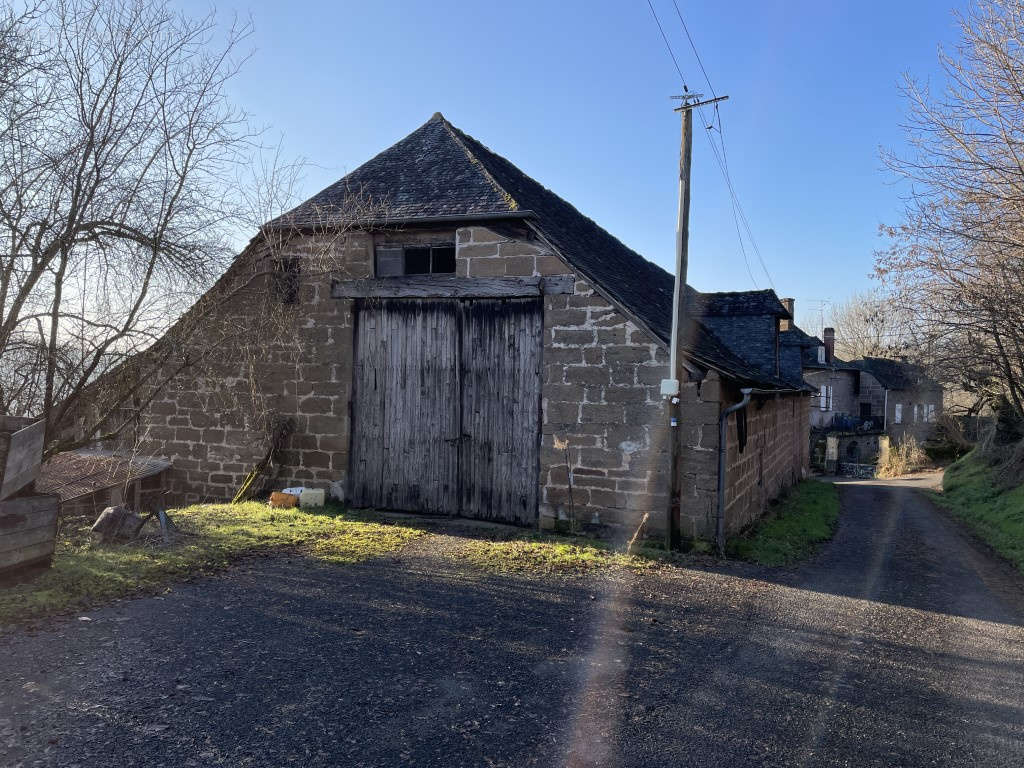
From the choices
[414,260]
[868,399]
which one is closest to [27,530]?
[414,260]

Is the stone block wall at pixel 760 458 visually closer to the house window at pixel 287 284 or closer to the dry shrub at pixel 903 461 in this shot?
the house window at pixel 287 284

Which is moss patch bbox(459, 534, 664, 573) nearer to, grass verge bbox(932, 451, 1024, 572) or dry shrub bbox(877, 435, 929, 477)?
grass verge bbox(932, 451, 1024, 572)

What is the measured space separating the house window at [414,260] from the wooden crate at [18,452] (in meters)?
5.12

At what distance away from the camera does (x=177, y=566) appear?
6.39 m

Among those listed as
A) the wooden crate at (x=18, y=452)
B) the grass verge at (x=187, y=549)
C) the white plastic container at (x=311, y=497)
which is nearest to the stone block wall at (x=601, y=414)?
the grass verge at (x=187, y=549)

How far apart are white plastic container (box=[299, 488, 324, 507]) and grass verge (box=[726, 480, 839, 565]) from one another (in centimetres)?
581

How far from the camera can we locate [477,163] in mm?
10195

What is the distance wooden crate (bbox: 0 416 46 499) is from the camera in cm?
531

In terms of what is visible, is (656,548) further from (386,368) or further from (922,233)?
(922,233)

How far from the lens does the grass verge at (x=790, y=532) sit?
27.6 ft

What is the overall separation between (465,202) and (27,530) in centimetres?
637

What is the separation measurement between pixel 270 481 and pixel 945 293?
1346 cm

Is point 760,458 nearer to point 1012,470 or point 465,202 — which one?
point 465,202

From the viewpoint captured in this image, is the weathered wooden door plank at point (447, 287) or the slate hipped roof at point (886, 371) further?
the slate hipped roof at point (886, 371)
